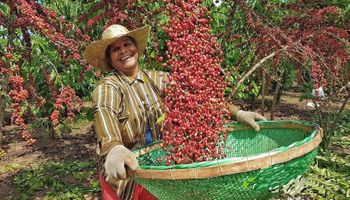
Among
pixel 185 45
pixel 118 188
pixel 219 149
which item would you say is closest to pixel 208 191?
pixel 219 149

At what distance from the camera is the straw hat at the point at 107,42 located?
7.58 feet

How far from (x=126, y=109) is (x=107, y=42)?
0.42m

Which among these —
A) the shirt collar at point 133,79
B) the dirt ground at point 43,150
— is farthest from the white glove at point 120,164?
the dirt ground at point 43,150

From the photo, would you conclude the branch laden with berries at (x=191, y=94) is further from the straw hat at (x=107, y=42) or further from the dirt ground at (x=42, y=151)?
the dirt ground at (x=42, y=151)

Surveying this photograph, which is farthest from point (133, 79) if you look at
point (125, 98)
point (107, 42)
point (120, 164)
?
point (120, 164)

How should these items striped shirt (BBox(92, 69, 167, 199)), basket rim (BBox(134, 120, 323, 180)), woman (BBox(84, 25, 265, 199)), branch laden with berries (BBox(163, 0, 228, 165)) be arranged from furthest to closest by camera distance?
woman (BBox(84, 25, 265, 199))
striped shirt (BBox(92, 69, 167, 199))
branch laden with berries (BBox(163, 0, 228, 165))
basket rim (BBox(134, 120, 323, 180))

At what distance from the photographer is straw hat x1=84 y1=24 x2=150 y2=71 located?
2.31 m

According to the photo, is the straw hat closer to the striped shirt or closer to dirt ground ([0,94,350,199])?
the striped shirt

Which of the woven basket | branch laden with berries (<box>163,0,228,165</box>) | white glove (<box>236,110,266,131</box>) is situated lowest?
the woven basket

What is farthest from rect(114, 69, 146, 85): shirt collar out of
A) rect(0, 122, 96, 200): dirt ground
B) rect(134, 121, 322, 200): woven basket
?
rect(0, 122, 96, 200): dirt ground

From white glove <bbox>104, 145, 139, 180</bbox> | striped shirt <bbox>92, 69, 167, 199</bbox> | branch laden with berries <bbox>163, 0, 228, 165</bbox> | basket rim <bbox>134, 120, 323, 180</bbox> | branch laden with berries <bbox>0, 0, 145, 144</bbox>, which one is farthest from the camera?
branch laden with berries <bbox>0, 0, 145, 144</bbox>

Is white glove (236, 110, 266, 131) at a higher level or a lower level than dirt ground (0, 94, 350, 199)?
higher

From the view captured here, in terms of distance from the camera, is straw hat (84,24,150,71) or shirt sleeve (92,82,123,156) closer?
shirt sleeve (92,82,123,156)

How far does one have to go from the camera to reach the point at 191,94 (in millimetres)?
1763
